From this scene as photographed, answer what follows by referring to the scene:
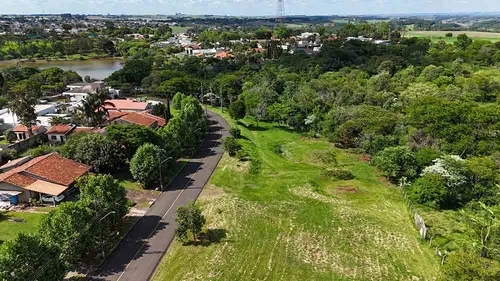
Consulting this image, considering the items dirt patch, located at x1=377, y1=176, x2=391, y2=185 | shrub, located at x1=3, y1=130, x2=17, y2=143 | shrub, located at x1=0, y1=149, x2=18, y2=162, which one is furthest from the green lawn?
dirt patch, located at x1=377, y1=176, x2=391, y2=185

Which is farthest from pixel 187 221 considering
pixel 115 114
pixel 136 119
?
pixel 115 114

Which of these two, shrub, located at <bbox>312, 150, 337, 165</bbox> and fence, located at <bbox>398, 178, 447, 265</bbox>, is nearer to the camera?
fence, located at <bbox>398, 178, 447, 265</bbox>

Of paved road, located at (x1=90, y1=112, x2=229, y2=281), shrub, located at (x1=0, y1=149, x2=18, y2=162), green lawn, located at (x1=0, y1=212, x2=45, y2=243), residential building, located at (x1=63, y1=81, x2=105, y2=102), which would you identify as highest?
residential building, located at (x1=63, y1=81, x2=105, y2=102)

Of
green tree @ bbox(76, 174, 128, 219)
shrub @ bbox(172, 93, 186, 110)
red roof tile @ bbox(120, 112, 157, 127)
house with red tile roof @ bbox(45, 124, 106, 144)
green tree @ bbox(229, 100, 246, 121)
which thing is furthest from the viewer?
shrub @ bbox(172, 93, 186, 110)

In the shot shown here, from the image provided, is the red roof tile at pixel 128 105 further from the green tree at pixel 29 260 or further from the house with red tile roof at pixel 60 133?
the green tree at pixel 29 260

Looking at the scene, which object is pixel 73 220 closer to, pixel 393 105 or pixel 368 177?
pixel 368 177

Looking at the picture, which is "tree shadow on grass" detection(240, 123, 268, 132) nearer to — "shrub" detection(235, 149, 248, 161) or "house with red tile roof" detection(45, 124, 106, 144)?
"shrub" detection(235, 149, 248, 161)

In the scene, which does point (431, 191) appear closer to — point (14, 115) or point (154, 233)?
point (154, 233)
